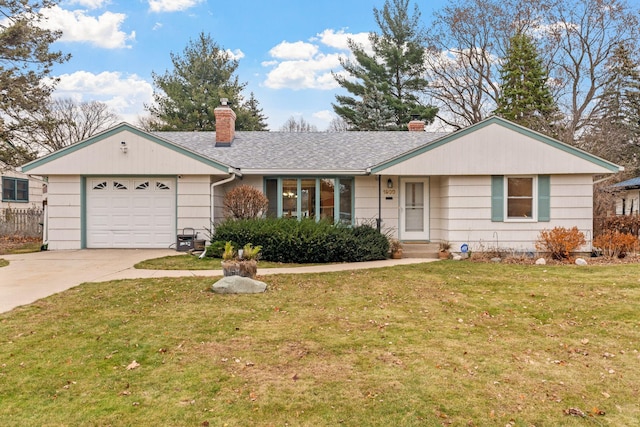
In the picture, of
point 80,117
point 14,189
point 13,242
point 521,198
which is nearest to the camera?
point 521,198

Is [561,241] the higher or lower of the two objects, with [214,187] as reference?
lower

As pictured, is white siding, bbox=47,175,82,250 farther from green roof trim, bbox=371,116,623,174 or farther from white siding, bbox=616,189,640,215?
white siding, bbox=616,189,640,215

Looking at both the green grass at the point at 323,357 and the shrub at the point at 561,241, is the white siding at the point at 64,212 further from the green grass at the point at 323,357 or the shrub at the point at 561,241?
the shrub at the point at 561,241

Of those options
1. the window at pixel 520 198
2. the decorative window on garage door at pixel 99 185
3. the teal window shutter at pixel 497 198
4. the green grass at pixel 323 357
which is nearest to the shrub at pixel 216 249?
the green grass at pixel 323 357

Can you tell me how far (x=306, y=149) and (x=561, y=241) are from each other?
872cm

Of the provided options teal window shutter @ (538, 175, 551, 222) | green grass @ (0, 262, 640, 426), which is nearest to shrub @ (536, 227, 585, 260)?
teal window shutter @ (538, 175, 551, 222)

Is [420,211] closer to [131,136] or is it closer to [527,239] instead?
[527,239]

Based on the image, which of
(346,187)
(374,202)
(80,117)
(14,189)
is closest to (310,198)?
(346,187)

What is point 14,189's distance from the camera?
21.8 metres

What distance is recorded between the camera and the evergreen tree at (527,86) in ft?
78.2

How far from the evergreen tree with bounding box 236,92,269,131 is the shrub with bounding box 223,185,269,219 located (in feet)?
53.9

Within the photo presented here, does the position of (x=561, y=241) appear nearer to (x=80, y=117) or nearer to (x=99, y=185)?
(x=99, y=185)

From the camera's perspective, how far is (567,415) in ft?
10.3

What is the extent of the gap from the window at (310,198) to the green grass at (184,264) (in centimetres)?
332
